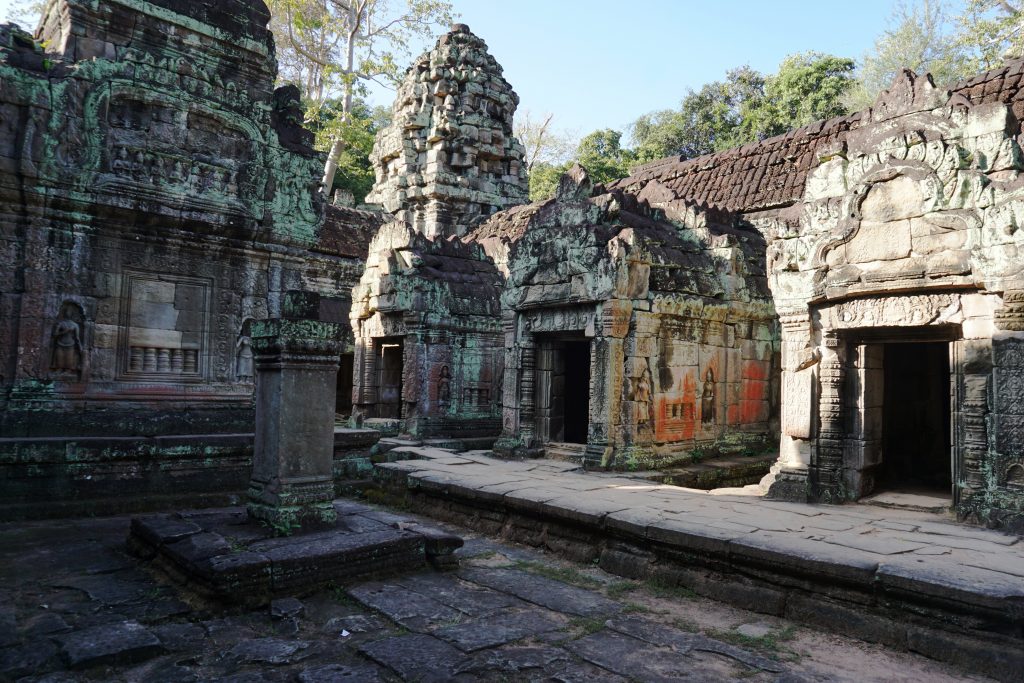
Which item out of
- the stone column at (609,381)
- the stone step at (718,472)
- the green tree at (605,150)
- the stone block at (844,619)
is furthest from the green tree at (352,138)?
the stone block at (844,619)

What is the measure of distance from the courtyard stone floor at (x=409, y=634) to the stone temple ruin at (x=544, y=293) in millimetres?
1435

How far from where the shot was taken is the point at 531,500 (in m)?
6.32

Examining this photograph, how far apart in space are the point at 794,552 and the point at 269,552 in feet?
11.7

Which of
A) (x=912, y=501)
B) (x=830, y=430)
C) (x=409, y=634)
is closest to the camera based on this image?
(x=409, y=634)

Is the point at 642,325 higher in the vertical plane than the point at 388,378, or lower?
higher

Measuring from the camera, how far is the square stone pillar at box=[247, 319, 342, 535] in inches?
200

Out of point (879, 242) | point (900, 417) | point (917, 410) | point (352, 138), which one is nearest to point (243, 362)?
point (879, 242)

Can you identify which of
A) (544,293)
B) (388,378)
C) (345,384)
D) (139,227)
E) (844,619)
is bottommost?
(844,619)

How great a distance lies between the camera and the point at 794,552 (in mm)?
4496

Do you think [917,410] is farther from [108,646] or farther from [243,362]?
[108,646]

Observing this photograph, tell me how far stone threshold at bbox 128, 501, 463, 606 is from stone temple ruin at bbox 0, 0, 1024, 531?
70cm

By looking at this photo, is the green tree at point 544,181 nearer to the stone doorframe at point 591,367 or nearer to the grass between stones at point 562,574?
the stone doorframe at point 591,367

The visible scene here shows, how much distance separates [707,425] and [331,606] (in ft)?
22.3

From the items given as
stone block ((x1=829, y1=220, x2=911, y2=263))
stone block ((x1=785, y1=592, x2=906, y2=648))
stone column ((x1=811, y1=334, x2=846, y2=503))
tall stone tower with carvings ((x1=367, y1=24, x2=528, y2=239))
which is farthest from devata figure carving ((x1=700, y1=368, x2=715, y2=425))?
tall stone tower with carvings ((x1=367, y1=24, x2=528, y2=239))
